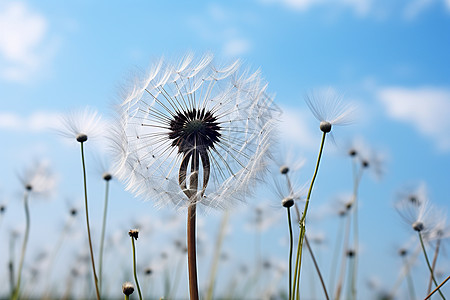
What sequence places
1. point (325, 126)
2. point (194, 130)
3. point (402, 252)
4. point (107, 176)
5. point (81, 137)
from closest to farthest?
point (325, 126) → point (194, 130) → point (81, 137) → point (107, 176) → point (402, 252)

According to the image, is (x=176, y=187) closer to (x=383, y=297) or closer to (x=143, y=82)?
(x=143, y=82)

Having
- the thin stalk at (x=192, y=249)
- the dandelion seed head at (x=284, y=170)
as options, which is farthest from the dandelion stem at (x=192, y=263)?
the dandelion seed head at (x=284, y=170)

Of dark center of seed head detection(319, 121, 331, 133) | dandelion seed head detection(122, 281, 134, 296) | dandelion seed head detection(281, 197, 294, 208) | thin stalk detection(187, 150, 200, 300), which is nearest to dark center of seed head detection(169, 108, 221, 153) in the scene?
thin stalk detection(187, 150, 200, 300)

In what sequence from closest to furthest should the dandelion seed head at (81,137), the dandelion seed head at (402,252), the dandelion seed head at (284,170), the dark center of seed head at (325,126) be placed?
1. the dark center of seed head at (325,126)
2. the dandelion seed head at (81,137)
3. the dandelion seed head at (284,170)
4. the dandelion seed head at (402,252)

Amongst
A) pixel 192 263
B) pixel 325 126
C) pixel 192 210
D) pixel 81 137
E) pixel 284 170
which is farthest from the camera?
pixel 284 170

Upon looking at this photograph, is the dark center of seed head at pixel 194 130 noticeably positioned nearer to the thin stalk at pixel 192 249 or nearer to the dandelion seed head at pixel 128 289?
the thin stalk at pixel 192 249

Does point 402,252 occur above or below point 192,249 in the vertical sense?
above

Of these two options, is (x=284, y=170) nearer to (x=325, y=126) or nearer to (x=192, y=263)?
(x=325, y=126)

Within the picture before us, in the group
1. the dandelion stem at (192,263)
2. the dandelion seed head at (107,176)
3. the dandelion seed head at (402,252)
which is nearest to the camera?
the dandelion stem at (192,263)

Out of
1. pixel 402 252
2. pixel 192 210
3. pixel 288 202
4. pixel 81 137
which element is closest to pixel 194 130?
pixel 192 210

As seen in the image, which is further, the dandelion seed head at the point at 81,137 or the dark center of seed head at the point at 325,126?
the dandelion seed head at the point at 81,137

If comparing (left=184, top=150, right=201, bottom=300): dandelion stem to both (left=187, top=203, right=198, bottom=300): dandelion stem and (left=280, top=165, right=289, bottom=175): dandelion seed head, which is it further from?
(left=280, top=165, right=289, bottom=175): dandelion seed head
